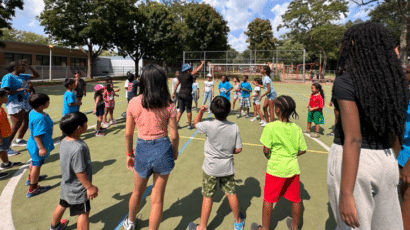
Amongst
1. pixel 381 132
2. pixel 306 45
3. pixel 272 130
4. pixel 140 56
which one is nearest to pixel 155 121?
pixel 272 130

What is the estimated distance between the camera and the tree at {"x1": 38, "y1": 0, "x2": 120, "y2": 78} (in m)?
27.1

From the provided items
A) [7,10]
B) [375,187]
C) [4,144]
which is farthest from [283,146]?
[7,10]

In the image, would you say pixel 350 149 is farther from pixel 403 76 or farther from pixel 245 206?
pixel 245 206

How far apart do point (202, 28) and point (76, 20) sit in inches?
837

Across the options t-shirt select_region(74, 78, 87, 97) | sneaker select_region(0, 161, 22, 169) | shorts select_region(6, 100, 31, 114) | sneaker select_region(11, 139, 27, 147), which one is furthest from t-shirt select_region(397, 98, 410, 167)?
t-shirt select_region(74, 78, 87, 97)

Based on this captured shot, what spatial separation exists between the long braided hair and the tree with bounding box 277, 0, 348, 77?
39.4m

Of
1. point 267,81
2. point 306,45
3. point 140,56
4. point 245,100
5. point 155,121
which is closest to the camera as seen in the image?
point 155,121

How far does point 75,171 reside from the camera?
89.5 inches

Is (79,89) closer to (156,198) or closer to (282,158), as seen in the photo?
(156,198)

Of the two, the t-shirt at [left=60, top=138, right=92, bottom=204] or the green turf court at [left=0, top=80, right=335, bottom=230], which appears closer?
the t-shirt at [left=60, top=138, right=92, bottom=204]

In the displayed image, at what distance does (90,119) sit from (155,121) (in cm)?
725

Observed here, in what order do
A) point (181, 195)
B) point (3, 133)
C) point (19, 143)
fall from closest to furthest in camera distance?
1. point (181, 195)
2. point (3, 133)
3. point (19, 143)

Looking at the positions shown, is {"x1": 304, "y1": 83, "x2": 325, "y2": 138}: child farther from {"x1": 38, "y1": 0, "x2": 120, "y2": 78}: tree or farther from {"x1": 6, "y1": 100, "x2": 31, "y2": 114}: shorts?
{"x1": 38, "y1": 0, "x2": 120, "y2": 78}: tree

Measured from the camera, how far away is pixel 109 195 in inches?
139
